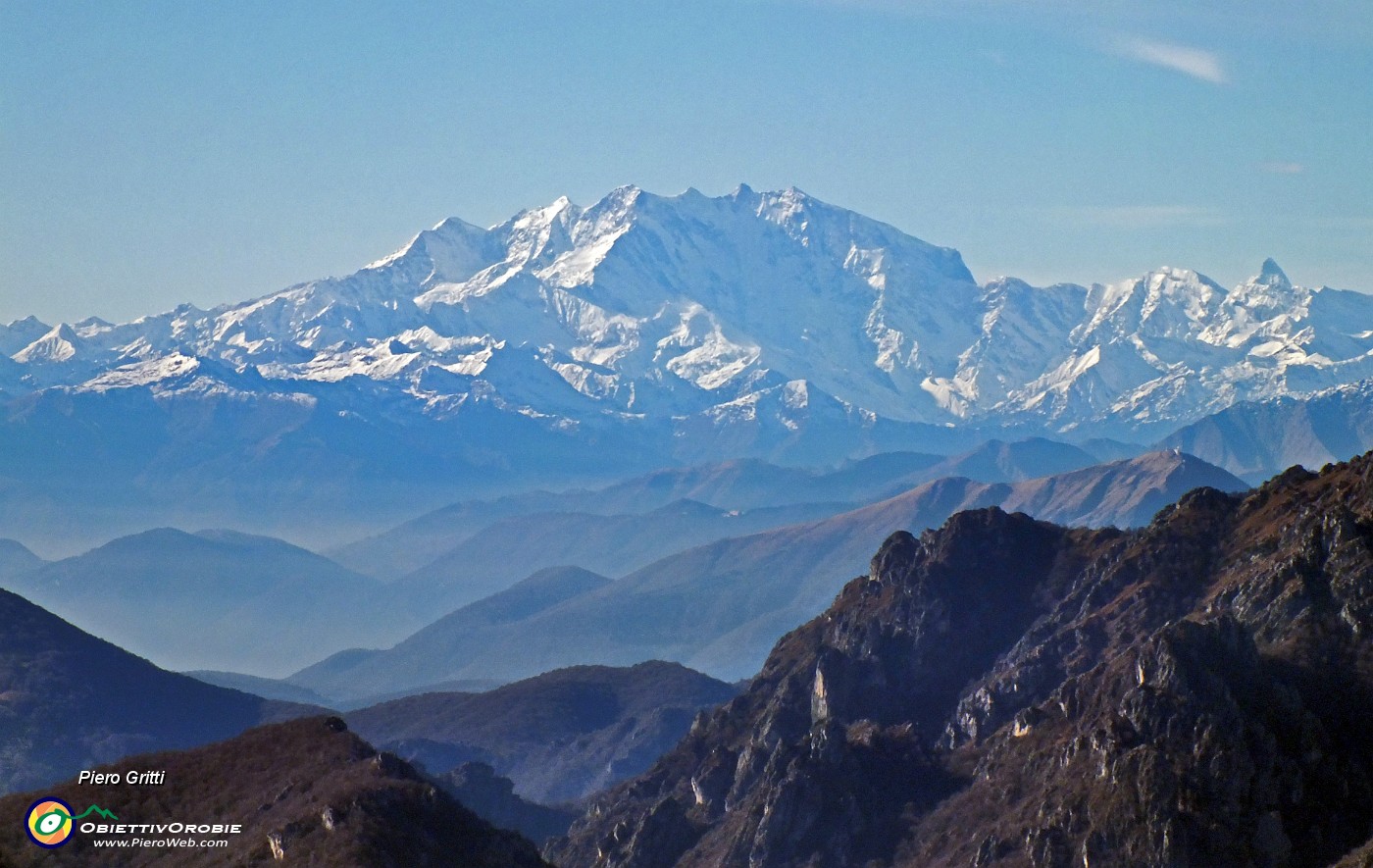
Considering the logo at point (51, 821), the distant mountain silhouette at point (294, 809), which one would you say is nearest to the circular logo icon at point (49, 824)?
the logo at point (51, 821)

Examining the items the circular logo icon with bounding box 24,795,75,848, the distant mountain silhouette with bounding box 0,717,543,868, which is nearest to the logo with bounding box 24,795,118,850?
the circular logo icon with bounding box 24,795,75,848

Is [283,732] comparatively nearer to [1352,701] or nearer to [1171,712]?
[1171,712]

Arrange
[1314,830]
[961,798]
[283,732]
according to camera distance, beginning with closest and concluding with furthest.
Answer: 1. [1314,830]
2. [283,732]
3. [961,798]

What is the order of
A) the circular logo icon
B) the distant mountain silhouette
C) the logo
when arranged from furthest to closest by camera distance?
the logo → the circular logo icon → the distant mountain silhouette

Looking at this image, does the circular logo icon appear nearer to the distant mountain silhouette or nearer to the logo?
the logo

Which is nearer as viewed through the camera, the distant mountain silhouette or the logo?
the distant mountain silhouette

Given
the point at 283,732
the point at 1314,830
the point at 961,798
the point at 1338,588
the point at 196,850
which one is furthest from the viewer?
the point at 961,798

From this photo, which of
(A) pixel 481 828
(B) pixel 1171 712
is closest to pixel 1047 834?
(B) pixel 1171 712

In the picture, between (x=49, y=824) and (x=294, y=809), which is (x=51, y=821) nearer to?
(x=49, y=824)
